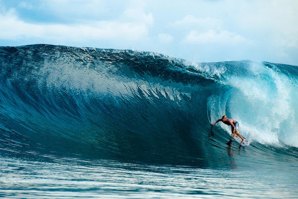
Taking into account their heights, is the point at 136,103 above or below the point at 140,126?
above

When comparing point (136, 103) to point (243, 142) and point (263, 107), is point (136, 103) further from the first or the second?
point (263, 107)

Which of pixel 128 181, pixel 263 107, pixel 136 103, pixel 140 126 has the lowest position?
pixel 128 181

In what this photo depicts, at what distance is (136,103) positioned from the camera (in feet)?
40.4

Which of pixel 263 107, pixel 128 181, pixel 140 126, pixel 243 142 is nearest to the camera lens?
pixel 128 181

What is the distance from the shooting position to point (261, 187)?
5715mm

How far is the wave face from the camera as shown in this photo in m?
8.58

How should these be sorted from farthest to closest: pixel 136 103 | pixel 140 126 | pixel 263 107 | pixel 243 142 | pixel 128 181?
pixel 263 107 < pixel 136 103 < pixel 243 142 < pixel 140 126 < pixel 128 181

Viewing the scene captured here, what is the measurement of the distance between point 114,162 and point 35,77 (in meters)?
6.25

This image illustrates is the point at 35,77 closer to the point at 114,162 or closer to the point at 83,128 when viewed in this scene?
the point at 83,128

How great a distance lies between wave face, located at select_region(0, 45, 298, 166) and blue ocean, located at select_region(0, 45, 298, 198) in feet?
0.10

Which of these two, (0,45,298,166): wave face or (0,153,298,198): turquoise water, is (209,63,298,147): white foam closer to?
(0,45,298,166): wave face

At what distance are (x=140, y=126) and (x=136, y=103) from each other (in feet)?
5.37

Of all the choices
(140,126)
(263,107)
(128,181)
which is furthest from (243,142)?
(128,181)

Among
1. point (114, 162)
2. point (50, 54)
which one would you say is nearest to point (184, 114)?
point (50, 54)
